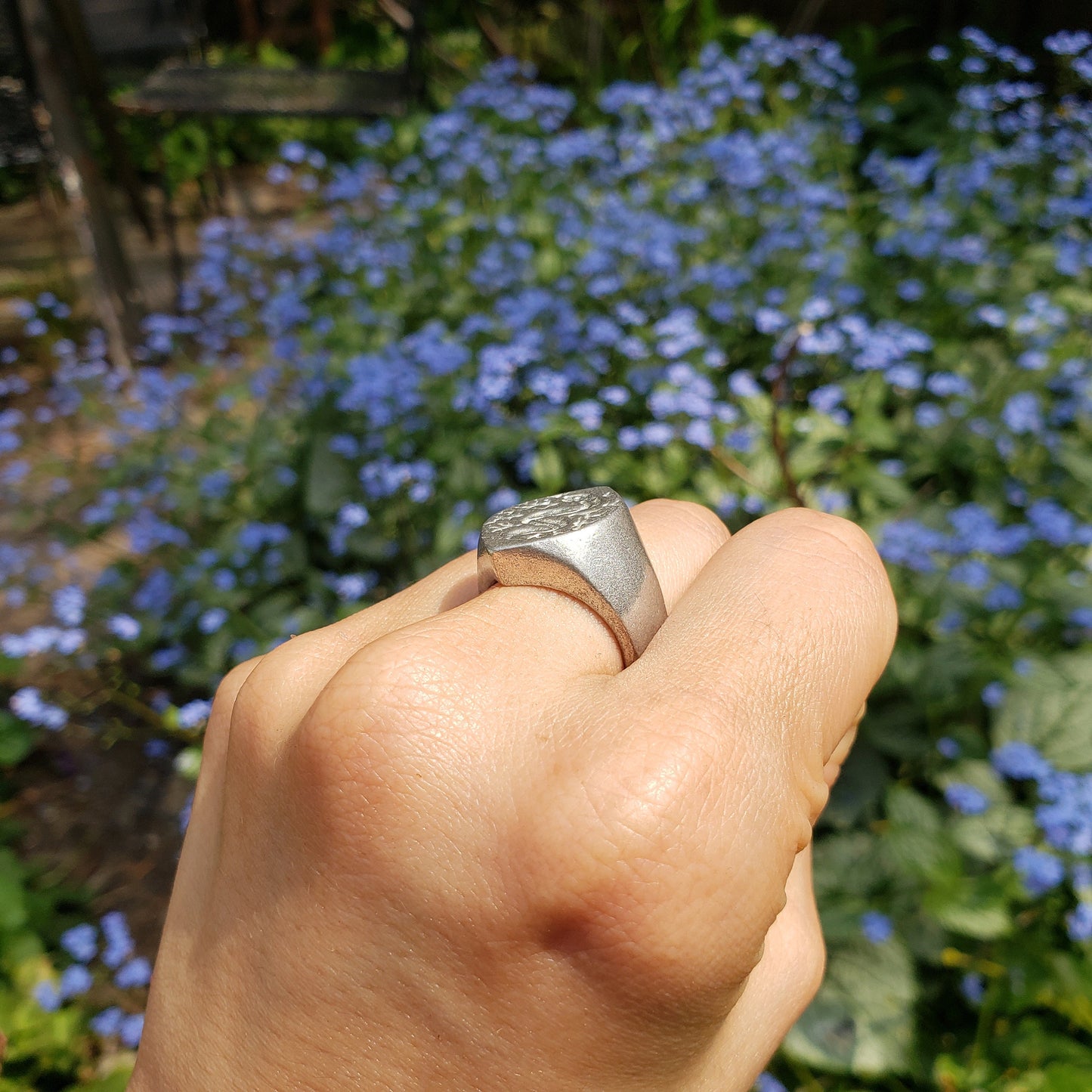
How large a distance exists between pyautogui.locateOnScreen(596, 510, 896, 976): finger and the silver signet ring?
26 millimetres

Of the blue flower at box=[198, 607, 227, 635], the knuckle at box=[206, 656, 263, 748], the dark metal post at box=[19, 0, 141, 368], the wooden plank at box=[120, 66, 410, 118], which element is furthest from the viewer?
the wooden plank at box=[120, 66, 410, 118]

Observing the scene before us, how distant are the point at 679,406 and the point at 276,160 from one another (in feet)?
17.1

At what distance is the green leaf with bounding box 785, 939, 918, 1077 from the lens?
4.42ft

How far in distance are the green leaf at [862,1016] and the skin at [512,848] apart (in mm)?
990

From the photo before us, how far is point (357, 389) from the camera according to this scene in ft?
6.70

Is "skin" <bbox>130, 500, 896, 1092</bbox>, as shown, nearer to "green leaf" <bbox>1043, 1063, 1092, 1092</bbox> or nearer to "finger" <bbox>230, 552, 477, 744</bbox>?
"finger" <bbox>230, 552, 477, 744</bbox>

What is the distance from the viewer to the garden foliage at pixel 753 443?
1.43 meters

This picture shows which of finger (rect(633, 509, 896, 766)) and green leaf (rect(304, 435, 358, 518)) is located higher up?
finger (rect(633, 509, 896, 766))

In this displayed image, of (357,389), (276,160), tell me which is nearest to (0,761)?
(357,389)

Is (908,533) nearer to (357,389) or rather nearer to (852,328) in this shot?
(852,328)

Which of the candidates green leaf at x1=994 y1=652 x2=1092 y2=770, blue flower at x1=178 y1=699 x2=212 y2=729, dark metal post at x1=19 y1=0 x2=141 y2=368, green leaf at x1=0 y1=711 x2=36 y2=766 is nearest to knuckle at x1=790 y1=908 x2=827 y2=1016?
green leaf at x1=994 y1=652 x2=1092 y2=770

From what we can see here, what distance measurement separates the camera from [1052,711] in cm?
152

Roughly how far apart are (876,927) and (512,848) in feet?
3.98

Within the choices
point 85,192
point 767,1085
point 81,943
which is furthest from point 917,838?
point 85,192
